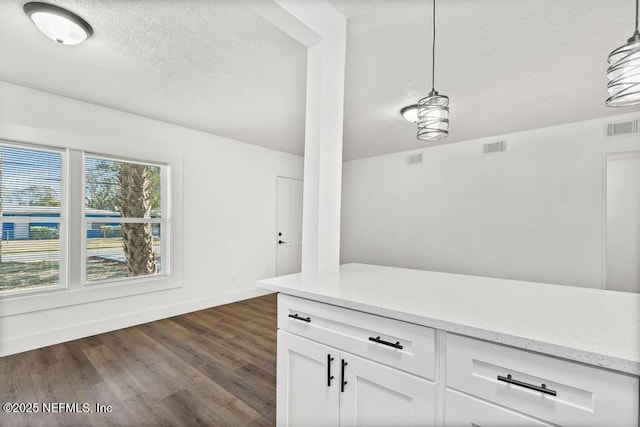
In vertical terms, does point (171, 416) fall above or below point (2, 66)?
below

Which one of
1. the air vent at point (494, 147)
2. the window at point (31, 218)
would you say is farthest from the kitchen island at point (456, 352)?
the air vent at point (494, 147)

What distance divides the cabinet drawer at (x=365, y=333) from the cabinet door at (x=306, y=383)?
6 cm

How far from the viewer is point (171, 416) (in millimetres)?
1860

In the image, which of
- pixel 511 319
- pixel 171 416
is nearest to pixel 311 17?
pixel 511 319

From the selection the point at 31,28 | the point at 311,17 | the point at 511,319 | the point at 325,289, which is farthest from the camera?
the point at 31,28

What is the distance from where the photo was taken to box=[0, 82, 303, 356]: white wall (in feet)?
9.19

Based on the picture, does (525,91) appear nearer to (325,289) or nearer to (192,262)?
(325,289)

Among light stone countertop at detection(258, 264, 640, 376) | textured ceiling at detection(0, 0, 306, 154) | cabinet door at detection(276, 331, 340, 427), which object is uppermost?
textured ceiling at detection(0, 0, 306, 154)

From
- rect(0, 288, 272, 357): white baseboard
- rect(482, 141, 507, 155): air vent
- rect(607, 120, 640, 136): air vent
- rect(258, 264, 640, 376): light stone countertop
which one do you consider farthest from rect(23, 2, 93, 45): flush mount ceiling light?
rect(607, 120, 640, 136): air vent

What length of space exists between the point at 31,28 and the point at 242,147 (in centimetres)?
286

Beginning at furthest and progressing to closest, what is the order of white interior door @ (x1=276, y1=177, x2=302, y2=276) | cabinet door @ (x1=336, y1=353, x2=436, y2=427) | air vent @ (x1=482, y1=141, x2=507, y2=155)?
white interior door @ (x1=276, y1=177, x2=302, y2=276), air vent @ (x1=482, y1=141, x2=507, y2=155), cabinet door @ (x1=336, y1=353, x2=436, y2=427)

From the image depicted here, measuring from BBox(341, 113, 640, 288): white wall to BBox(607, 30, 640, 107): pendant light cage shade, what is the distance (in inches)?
120

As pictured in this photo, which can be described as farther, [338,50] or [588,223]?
[588,223]

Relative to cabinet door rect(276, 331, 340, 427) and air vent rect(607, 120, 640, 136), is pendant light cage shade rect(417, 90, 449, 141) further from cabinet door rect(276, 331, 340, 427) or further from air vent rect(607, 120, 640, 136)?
air vent rect(607, 120, 640, 136)
